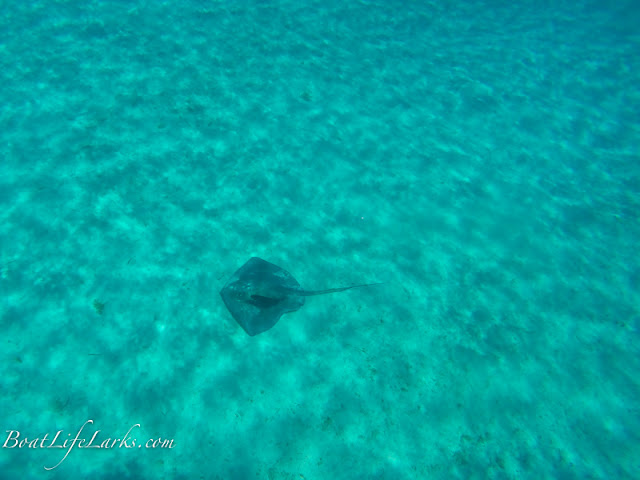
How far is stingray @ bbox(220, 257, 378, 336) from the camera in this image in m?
5.13

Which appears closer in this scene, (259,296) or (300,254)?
(259,296)

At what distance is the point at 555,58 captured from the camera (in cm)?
1357

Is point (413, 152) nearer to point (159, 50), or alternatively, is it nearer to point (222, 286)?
point (222, 286)

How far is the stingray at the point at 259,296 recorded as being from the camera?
513 centimetres

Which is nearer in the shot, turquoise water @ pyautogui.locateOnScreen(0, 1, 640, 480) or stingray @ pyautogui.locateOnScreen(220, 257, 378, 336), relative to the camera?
turquoise water @ pyautogui.locateOnScreen(0, 1, 640, 480)

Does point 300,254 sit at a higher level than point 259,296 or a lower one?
lower

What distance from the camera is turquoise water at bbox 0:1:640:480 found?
4.55m

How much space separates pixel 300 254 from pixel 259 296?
1.42 m

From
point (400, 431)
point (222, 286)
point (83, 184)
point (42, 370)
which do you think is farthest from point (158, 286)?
point (400, 431)

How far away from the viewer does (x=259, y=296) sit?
5.16 metres

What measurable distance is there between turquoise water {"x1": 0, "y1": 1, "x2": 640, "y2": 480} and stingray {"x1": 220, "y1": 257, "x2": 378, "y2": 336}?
0.27 metres

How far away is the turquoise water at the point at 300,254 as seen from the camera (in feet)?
14.9

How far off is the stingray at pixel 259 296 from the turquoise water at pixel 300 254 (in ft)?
0.88

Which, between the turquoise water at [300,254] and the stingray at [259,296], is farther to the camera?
the stingray at [259,296]
